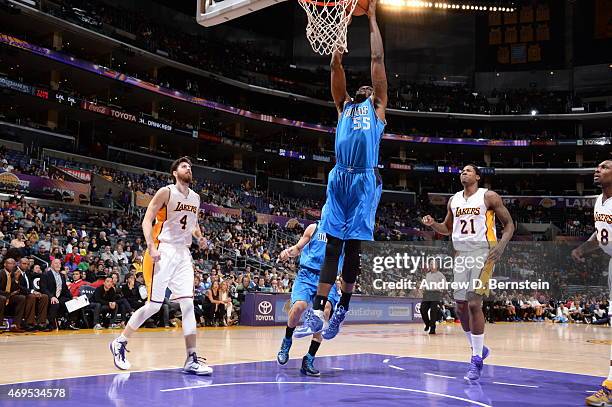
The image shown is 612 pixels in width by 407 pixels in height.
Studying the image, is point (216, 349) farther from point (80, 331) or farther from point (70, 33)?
point (70, 33)

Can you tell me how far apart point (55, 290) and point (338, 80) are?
9.03 metres

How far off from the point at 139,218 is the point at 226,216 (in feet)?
18.4

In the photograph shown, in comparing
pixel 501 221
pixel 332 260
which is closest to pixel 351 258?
pixel 332 260

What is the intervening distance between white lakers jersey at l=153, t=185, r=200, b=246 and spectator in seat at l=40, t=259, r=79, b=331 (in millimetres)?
6743

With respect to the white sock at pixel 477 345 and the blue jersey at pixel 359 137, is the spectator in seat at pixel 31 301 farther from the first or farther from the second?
the white sock at pixel 477 345

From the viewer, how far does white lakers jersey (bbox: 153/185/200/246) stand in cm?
649

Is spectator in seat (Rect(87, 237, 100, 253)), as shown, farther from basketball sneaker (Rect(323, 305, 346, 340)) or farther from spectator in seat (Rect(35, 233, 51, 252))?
basketball sneaker (Rect(323, 305, 346, 340))

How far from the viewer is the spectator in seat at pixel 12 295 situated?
37.9 feet

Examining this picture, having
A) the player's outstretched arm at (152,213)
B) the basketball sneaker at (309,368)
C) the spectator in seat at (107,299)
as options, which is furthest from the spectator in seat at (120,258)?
the basketball sneaker at (309,368)

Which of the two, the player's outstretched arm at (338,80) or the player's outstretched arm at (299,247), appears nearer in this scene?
the player's outstretched arm at (338,80)

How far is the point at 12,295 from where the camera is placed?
1159cm

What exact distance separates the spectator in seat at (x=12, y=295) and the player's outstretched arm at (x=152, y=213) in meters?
6.70

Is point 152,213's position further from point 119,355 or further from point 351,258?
point 351,258

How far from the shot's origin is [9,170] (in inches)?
845
